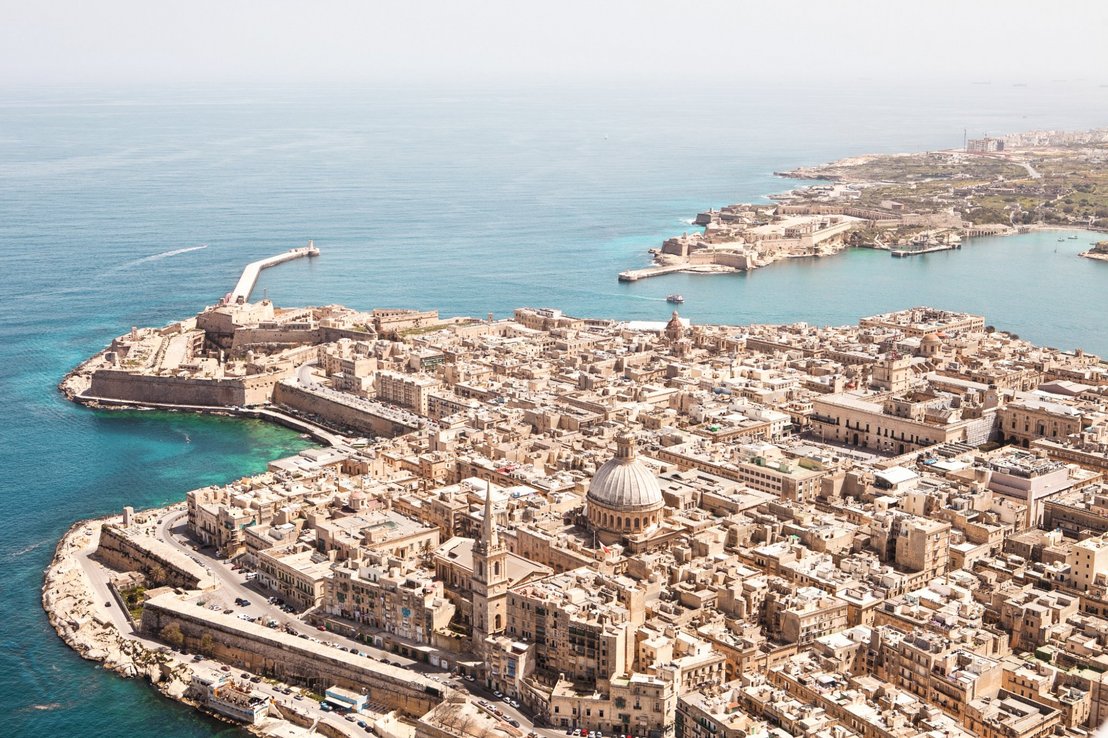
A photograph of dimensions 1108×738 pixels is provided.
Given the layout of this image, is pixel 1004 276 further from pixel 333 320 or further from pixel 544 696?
pixel 544 696

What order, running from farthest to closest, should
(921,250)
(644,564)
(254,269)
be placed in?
(921,250)
(254,269)
(644,564)

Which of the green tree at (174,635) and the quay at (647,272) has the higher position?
the quay at (647,272)

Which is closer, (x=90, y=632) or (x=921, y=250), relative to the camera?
(x=90, y=632)

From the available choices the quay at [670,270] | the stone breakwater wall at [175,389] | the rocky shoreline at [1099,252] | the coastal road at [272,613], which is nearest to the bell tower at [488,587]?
the coastal road at [272,613]

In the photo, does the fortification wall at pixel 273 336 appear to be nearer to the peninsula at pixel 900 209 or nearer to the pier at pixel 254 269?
the pier at pixel 254 269

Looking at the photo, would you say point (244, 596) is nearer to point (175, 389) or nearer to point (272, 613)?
point (272, 613)

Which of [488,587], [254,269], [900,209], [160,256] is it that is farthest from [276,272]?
[488,587]

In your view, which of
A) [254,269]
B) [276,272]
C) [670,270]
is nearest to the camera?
[254,269]
